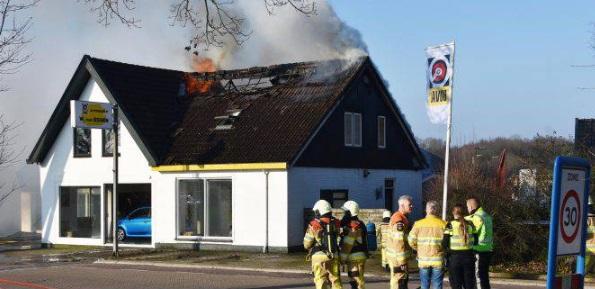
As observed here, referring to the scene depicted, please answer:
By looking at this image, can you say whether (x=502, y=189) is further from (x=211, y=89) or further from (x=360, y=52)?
(x=211, y=89)

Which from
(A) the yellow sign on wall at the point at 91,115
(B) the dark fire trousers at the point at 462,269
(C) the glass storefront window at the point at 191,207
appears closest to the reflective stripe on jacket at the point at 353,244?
(B) the dark fire trousers at the point at 462,269

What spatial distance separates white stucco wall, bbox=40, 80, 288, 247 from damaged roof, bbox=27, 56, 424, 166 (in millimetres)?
521

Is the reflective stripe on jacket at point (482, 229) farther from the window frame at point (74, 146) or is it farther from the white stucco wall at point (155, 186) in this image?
the window frame at point (74, 146)

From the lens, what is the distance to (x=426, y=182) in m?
45.8

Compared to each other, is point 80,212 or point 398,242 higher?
point 398,242

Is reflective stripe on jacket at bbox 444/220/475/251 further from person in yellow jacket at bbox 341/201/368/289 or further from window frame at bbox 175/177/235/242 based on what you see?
window frame at bbox 175/177/235/242

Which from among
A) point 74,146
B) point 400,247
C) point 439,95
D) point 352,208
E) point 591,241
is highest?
point 439,95

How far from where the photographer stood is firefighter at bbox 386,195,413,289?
38.4 feet

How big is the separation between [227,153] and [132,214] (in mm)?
5670

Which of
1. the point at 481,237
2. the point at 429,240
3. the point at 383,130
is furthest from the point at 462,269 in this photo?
the point at 383,130

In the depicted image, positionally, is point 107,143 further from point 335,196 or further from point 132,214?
point 335,196

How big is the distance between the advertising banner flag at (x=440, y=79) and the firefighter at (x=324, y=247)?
670cm

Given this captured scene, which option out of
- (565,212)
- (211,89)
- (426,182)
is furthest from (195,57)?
(565,212)

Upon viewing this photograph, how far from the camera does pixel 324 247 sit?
1096 centimetres
